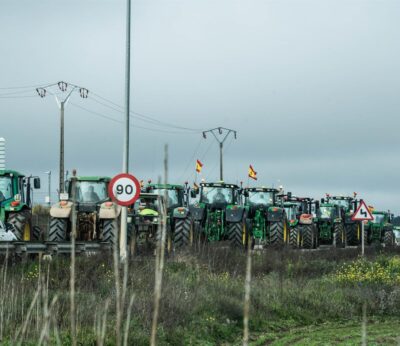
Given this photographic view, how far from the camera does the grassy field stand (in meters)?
12.3

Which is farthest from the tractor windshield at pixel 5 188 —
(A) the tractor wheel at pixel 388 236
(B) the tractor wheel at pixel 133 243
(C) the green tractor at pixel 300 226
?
(A) the tractor wheel at pixel 388 236

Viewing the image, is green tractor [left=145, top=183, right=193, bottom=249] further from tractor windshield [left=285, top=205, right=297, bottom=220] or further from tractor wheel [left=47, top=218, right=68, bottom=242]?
tractor windshield [left=285, top=205, right=297, bottom=220]

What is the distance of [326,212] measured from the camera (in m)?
46.2

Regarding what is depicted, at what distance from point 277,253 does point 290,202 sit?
14532 mm

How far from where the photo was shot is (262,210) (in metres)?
34.3

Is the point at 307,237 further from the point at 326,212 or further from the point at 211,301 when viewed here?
the point at 211,301

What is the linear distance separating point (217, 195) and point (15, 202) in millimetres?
9927

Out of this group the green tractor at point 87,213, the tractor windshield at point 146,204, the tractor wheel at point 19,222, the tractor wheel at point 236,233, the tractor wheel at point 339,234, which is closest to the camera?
the tractor wheel at point 19,222

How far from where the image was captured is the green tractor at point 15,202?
23.4m

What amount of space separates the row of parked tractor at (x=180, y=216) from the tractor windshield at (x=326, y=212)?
0.50 feet

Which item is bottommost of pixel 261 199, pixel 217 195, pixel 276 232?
pixel 276 232

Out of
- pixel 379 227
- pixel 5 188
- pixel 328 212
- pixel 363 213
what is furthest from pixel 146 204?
pixel 379 227

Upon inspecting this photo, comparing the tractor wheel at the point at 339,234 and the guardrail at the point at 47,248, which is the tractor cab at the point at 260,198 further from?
the guardrail at the point at 47,248

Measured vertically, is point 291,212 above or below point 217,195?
below
